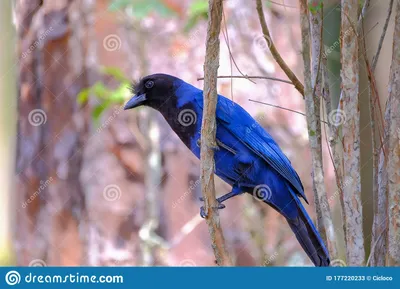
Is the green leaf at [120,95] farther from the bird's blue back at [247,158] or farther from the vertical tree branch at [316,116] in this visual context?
the vertical tree branch at [316,116]

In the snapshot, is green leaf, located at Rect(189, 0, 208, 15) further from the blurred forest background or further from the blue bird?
the blue bird

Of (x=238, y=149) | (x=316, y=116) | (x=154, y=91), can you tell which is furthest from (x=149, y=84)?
(x=316, y=116)

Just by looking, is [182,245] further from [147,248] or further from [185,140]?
[185,140]

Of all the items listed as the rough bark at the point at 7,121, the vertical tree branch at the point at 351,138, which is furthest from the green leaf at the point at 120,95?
the vertical tree branch at the point at 351,138

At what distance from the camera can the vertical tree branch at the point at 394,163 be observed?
2.05 m

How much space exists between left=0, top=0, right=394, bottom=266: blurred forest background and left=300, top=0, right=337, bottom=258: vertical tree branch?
3228 mm

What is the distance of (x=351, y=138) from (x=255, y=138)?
1.31m

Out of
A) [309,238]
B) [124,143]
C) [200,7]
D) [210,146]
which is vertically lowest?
[309,238]

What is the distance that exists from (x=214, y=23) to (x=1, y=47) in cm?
275

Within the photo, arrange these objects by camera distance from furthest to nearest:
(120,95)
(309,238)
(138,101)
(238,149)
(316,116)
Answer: (120,95)
(138,101)
(238,149)
(309,238)
(316,116)

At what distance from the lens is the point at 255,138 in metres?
3.35

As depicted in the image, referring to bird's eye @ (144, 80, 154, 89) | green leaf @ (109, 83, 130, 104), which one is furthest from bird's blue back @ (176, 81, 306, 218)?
green leaf @ (109, 83, 130, 104)

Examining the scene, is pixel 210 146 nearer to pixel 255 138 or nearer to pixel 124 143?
pixel 255 138

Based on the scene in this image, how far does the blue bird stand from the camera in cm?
320
